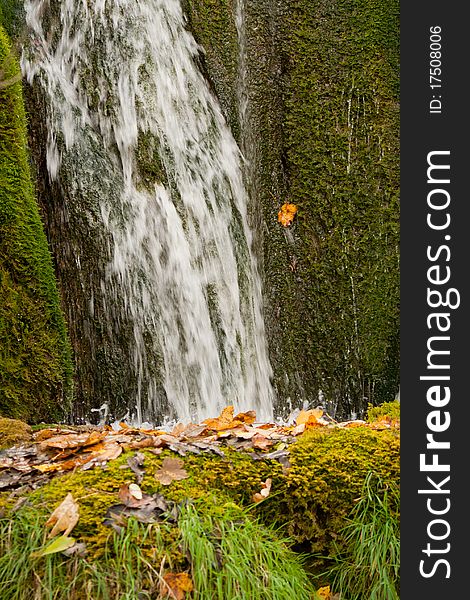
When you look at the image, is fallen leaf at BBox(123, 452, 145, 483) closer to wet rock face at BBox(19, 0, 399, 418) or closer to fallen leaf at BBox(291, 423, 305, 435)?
fallen leaf at BBox(291, 423, 305, 435)

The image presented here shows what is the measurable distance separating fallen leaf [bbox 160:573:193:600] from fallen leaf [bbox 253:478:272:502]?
0.52 meters

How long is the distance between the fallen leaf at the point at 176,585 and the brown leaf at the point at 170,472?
38cm

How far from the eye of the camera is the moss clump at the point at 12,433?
3496 mm

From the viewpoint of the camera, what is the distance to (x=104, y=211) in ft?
16.9

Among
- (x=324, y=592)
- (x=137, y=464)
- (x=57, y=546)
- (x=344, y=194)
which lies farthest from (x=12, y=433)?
(x=344, y=194)

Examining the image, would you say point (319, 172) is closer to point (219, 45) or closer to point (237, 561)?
point (219, 45)

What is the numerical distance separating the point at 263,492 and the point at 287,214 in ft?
13.5

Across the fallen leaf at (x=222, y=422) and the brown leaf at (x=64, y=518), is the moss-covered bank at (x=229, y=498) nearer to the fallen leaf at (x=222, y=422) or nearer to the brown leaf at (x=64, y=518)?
the brown leaf at (x=64, y=518)

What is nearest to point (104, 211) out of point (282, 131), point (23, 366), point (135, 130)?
point (135, 130)

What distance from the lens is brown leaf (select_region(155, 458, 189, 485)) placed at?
270cm

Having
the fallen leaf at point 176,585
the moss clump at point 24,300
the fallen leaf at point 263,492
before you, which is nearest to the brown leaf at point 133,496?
the fallen leaf at point 176,585

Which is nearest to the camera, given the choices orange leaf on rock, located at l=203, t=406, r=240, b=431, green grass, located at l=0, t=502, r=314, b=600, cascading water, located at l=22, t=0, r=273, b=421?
green grass, located at l=0, t=502, r=314, b=600

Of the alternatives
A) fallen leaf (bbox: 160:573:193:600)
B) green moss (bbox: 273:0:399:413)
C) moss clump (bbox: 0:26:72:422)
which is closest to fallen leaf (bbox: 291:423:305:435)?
fallen leaf (bbox: 160:573:193:600)

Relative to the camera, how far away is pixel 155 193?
5465mm
